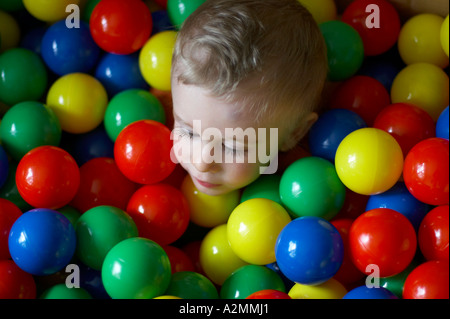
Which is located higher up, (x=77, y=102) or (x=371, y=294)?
(x=77, y=102)

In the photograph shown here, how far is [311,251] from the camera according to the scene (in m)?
0.93

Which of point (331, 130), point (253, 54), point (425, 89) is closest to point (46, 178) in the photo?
point (253, 54)

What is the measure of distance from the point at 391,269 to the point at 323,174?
0.73ft

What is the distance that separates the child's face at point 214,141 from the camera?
105cm

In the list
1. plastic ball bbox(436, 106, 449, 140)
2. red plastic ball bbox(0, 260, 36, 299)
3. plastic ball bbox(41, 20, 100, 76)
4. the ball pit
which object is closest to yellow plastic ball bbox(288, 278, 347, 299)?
the ball pit

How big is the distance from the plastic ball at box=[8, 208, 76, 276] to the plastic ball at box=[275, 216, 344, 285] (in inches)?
14.3

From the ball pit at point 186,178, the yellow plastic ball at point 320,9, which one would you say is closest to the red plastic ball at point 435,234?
the ball pit at point 186,178

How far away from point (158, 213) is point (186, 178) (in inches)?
5.7

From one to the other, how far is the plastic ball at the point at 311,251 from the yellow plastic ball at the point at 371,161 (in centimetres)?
12

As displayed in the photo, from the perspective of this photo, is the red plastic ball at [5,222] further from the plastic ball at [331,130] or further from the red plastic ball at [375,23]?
the red plastic ball at [375,23]

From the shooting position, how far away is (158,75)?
4.23 feet

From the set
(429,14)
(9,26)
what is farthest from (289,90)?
(9,26)

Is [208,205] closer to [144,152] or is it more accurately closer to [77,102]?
[144,152]
